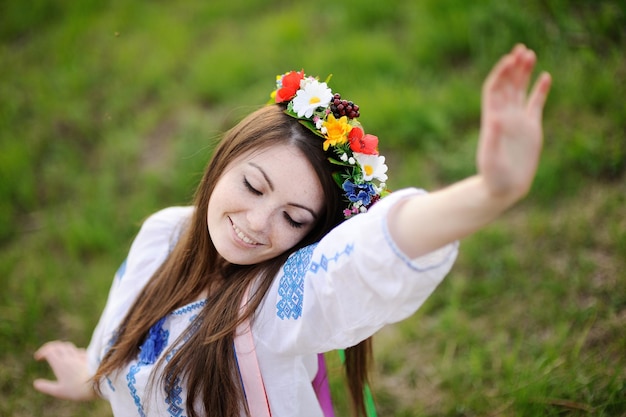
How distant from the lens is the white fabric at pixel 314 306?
1.18m

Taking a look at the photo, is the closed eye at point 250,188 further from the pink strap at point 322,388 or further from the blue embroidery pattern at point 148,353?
the pink strap at point 322,388

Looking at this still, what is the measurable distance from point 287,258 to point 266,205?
18 cm

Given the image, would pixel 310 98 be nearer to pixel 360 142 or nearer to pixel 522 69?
pixel 360 142

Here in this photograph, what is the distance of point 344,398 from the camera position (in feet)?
7.89

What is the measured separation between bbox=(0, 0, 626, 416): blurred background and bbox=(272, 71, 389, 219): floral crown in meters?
0.79

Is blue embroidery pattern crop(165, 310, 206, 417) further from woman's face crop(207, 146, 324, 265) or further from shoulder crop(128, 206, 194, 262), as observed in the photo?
Answer: shoulder crop(128, 206, 194, 262)

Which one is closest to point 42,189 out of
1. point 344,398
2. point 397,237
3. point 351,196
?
point 344,398

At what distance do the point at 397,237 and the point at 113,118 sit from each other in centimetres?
340

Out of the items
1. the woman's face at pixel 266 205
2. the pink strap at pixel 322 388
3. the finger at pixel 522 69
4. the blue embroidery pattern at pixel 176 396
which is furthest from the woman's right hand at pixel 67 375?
the finger at pixel 522 69

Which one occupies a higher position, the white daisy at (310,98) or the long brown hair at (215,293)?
the white daisy at (310,98)

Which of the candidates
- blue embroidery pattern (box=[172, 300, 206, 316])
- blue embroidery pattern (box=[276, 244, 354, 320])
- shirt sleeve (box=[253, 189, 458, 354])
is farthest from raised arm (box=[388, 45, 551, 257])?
blue embroidery pattern (box=[172, 300, 206, 316])

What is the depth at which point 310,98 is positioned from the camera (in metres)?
1.73

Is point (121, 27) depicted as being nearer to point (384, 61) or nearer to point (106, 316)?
point (384, 61)

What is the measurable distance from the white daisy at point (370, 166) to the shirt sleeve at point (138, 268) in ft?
2.70
